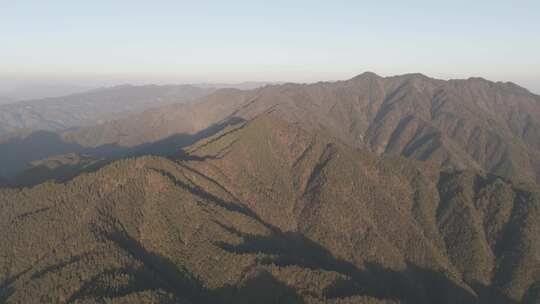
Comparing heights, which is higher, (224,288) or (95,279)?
(95,279)

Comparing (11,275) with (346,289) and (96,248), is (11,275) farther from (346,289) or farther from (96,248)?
(346,289)

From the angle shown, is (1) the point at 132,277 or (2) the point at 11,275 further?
(2) the point at 11,275

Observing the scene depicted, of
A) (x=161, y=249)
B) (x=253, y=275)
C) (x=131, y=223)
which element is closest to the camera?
(x=253, y=275)

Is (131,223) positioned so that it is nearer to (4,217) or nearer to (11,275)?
(11,275)

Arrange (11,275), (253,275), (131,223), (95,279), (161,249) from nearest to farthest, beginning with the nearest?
(95,279)
(253,275)
(11,275)
(161,249)
(131,223)

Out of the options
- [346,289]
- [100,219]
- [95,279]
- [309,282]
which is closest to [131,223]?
[100,219]

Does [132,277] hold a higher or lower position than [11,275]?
higher

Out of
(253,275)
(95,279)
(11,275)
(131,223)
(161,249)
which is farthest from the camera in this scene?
(131,223)

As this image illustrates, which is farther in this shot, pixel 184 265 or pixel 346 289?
pixel 184 265

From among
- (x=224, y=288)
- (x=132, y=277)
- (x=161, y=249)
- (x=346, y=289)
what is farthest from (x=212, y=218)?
(x=346, y=289)
